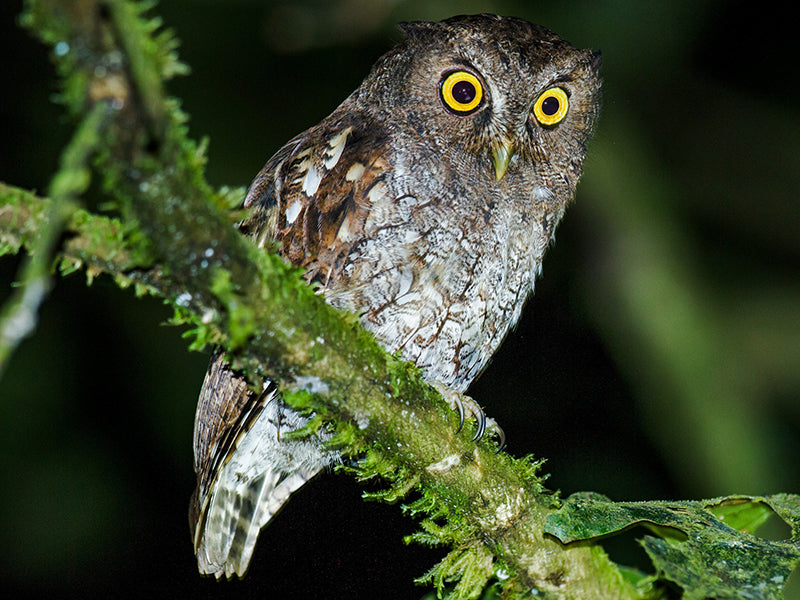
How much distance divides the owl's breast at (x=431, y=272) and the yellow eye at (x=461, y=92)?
33cm

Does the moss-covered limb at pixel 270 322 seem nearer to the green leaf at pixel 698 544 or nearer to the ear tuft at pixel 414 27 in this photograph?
the green leaf at pixel 698 544

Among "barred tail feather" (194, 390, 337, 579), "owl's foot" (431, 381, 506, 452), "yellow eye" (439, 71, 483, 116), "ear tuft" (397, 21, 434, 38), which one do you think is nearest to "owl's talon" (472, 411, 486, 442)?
"owl's foot" (431, 381, 506, 452)

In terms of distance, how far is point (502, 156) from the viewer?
235 cm

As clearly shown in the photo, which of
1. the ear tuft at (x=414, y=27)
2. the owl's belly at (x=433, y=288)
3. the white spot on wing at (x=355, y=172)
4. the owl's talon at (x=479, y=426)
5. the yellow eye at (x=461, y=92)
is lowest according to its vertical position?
the owl's talon at (x=479, y=426)

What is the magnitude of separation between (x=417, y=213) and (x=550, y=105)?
0.83 metres

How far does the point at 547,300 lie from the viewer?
15.9 ft

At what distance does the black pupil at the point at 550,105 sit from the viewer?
2588 millimetres

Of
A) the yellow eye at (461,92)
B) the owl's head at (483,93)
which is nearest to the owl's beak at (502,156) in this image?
the owl's head at (483,93)

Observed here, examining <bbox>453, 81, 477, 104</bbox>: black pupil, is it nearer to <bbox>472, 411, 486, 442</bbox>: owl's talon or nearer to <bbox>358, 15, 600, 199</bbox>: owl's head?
<bbox>358, 15, 600, 199</bbox>: owl's head

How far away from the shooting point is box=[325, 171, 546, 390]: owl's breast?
81.7 inches

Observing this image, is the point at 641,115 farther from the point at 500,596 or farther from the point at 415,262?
the point at 500,596

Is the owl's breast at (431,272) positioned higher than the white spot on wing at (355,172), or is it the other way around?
the white spot on wing at (355,172)

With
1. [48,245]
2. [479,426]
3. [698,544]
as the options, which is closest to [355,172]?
[479,426]

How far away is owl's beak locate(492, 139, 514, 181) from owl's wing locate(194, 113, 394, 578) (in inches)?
15.6
